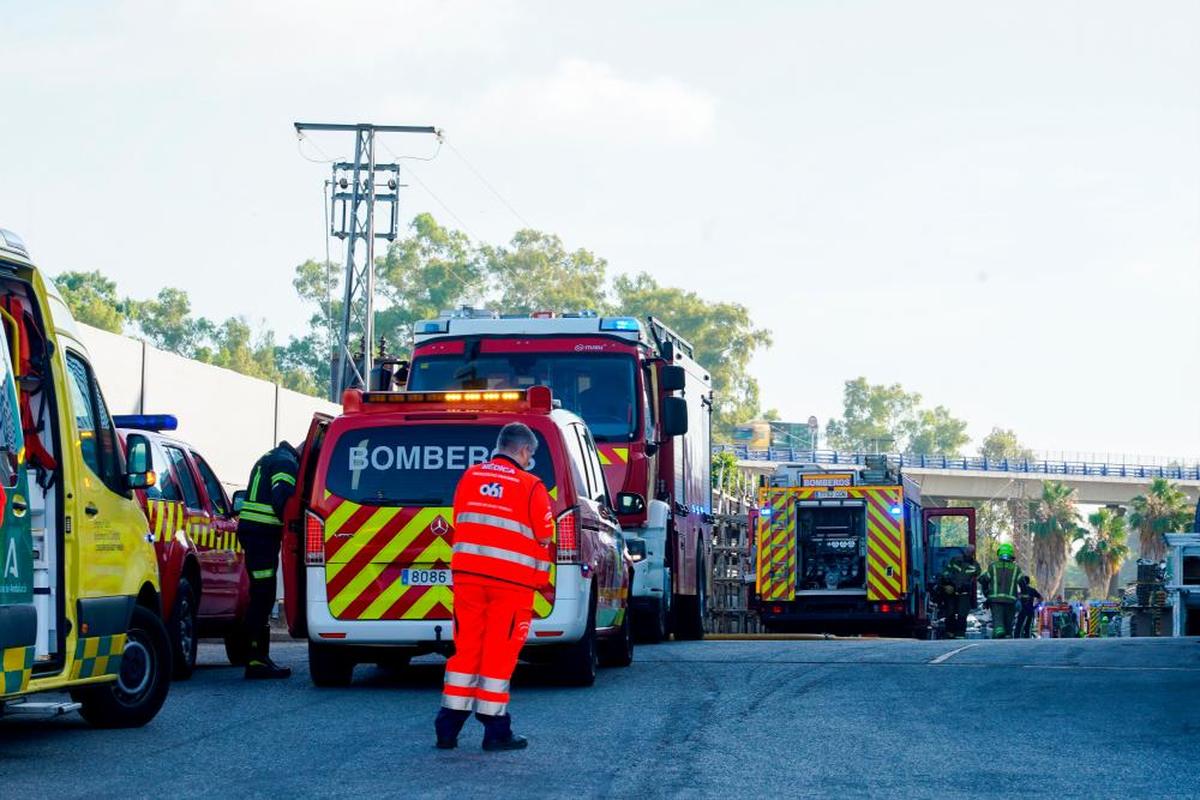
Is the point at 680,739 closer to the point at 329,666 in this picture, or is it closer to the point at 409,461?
the point at 409,461

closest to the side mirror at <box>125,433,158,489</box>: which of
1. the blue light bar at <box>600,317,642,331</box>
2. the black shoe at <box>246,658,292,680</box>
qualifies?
the black shoe at <box>246,658,292,680</box>

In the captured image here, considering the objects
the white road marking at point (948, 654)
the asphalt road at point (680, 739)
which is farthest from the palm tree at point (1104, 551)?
the asphalt road at point (680, 739)

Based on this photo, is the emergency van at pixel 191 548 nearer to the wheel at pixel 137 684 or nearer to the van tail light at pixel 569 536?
the wheel at pixel 137 684

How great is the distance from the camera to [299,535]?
13.7 meters

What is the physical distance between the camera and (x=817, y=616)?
1179 inches

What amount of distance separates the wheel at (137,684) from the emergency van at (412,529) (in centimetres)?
199

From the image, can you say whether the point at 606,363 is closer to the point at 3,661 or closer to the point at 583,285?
the point at 3,661

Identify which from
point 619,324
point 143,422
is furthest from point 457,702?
point 619,324

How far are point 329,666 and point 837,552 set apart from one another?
57.8 feet

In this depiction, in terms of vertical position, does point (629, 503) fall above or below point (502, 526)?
above

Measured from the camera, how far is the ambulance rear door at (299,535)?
13625mm

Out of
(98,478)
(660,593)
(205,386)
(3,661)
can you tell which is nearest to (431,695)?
(98,478)

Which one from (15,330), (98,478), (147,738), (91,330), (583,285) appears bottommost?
(147,738)

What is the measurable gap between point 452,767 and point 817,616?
21.3 metres
